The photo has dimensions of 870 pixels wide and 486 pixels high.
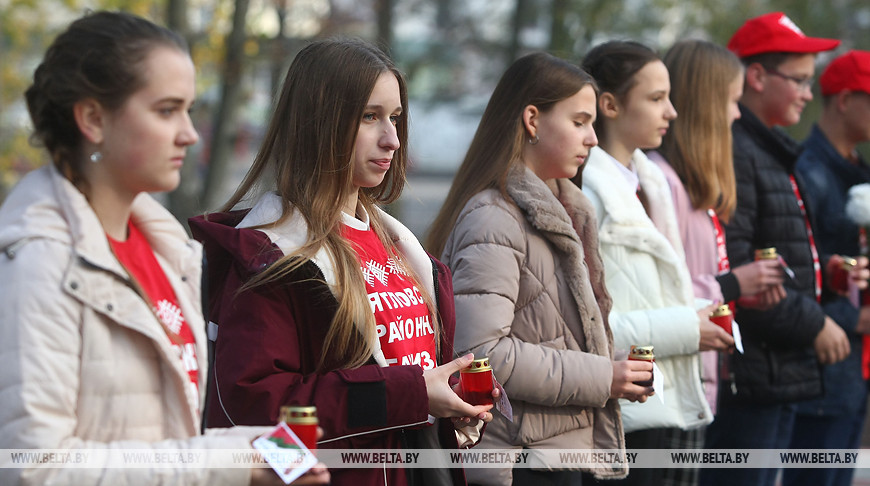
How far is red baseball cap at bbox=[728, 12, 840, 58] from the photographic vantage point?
586 centimetres

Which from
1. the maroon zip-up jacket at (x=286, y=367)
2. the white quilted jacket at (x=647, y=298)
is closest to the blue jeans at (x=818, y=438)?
the white quilted jacket at (x=647, y=298)

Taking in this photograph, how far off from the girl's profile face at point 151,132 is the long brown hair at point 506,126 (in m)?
1.76

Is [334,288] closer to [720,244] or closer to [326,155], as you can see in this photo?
[326,155]

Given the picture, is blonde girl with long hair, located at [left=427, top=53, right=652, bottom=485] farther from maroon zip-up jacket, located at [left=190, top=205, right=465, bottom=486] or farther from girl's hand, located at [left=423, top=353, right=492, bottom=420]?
maroon zip-up jacket, located at [left=190, top=205, right=465, bottom=486]

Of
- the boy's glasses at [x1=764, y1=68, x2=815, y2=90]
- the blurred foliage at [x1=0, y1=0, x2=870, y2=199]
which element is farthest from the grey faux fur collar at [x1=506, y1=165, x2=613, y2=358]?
the blurred foliage at [x1=0, y1=0, x2=870, y2=199]

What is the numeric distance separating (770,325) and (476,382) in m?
2.56

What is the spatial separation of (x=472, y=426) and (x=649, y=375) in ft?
2.62

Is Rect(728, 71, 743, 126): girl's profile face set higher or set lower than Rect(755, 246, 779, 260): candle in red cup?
higher

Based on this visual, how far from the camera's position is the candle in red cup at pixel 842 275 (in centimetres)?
566

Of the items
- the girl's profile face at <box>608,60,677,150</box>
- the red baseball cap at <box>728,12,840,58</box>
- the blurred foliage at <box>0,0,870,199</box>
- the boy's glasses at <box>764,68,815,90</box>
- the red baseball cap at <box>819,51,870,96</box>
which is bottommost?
the girl's profile face at <box>608,60,677,150</box>

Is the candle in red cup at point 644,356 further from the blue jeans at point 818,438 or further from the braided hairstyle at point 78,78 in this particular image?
the blue jeans at point 818,438

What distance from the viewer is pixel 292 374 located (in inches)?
111

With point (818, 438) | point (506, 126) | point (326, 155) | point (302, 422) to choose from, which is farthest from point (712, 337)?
point (302, 422)

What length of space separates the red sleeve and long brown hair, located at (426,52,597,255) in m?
1.17
